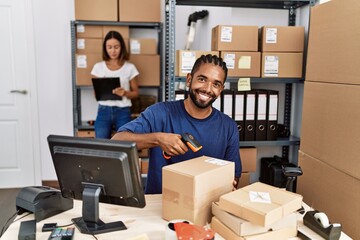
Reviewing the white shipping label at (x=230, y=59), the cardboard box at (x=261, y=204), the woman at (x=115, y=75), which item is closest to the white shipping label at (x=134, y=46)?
the woman at (x=115, y=75)

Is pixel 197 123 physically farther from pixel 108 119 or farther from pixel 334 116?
pixel 108 119

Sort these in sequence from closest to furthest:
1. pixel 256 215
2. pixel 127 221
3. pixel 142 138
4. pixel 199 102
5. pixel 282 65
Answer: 1. pixel 256 215
2. pixel 127 221
3. pixel 142 138
4. pixel 199 102
5. pixel 282 65

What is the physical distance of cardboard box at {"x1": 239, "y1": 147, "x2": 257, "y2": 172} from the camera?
239 cm

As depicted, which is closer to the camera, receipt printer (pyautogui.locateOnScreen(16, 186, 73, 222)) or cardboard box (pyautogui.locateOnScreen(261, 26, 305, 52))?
receipt printer (pyautogui.locateOnScreen(16, 186, 73, 222))

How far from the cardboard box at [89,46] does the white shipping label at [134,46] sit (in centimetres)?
31

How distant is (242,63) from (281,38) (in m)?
0.31

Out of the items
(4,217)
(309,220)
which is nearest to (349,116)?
(309,220)

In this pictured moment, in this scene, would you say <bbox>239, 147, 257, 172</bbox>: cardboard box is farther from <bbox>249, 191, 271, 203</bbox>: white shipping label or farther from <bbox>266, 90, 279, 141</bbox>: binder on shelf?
<bbox>249, 191, 271, 203</bbox>: white shipping label

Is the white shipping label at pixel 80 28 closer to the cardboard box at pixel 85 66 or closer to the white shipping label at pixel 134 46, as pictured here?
the cardboard box at pixel 85 66

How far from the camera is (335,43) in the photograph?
5.28 feet

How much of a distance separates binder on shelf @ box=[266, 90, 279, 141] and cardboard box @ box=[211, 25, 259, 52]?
339 millimetres

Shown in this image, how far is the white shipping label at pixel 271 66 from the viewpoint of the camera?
2324 mm

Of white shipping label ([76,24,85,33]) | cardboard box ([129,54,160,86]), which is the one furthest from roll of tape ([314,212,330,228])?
white shipping label ([76,24,85,33])

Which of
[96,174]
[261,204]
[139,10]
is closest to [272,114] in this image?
[261,204]
